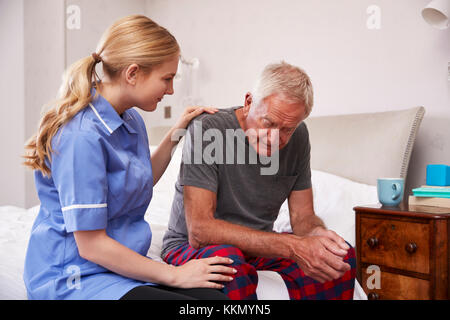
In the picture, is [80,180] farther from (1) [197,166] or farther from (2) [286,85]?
(2) [286,85]

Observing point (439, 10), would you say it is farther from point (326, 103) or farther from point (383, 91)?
point (326, 103)

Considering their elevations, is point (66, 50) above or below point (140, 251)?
above

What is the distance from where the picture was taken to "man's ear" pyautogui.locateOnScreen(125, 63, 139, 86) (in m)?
0.97

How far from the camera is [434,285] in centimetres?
133

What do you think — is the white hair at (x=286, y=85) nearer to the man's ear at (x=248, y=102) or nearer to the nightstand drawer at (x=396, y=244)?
the man's ear at (x=248, y=102)

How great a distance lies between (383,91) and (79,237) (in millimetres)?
1669

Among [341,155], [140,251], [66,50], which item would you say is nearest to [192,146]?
[140,251]

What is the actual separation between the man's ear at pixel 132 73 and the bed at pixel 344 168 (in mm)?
583

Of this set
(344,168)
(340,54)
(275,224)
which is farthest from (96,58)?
(340,54)

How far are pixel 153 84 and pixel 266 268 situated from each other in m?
0.60

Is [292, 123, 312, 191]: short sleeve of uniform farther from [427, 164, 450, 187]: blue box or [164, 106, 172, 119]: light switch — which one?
[164, 106, 172, 119]: light switch

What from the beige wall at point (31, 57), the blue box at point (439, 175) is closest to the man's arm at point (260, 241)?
the blue box at point (439, 175)

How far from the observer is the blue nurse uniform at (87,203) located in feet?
2.75

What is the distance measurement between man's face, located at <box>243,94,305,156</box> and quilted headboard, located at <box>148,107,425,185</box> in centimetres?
79
